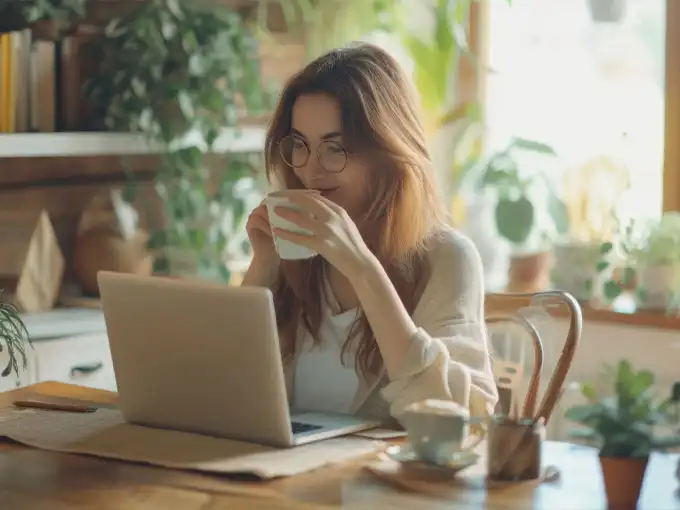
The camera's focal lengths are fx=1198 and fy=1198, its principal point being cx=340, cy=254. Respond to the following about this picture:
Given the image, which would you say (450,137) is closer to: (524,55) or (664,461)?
(524,55)

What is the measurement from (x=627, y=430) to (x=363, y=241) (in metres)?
0.74

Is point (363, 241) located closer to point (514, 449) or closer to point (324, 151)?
point (324, 151)

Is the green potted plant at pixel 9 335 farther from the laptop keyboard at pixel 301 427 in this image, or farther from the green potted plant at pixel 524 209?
the green potted plant at pixel 524 209

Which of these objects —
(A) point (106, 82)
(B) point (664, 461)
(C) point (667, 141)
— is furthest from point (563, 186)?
(B) point (664, 461)

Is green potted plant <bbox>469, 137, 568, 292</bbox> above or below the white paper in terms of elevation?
above

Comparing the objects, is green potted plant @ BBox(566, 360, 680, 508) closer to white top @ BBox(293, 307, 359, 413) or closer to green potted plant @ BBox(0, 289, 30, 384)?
white top @ BBox(293, 307, 359, 413)

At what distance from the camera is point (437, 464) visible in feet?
5.31

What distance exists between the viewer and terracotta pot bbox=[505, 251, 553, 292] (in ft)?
11.0

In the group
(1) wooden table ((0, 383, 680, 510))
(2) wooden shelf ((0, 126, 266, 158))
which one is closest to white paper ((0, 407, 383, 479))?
(1) wooden table ((0, 383, 680, 510))

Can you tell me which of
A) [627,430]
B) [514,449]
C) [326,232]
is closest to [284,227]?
[326,232]

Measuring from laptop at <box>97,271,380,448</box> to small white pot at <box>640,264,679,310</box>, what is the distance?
4.83ft

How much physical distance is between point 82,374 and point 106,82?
2.60 feet

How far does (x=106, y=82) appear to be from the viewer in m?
3.24

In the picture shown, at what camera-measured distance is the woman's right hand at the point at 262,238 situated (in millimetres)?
2191
